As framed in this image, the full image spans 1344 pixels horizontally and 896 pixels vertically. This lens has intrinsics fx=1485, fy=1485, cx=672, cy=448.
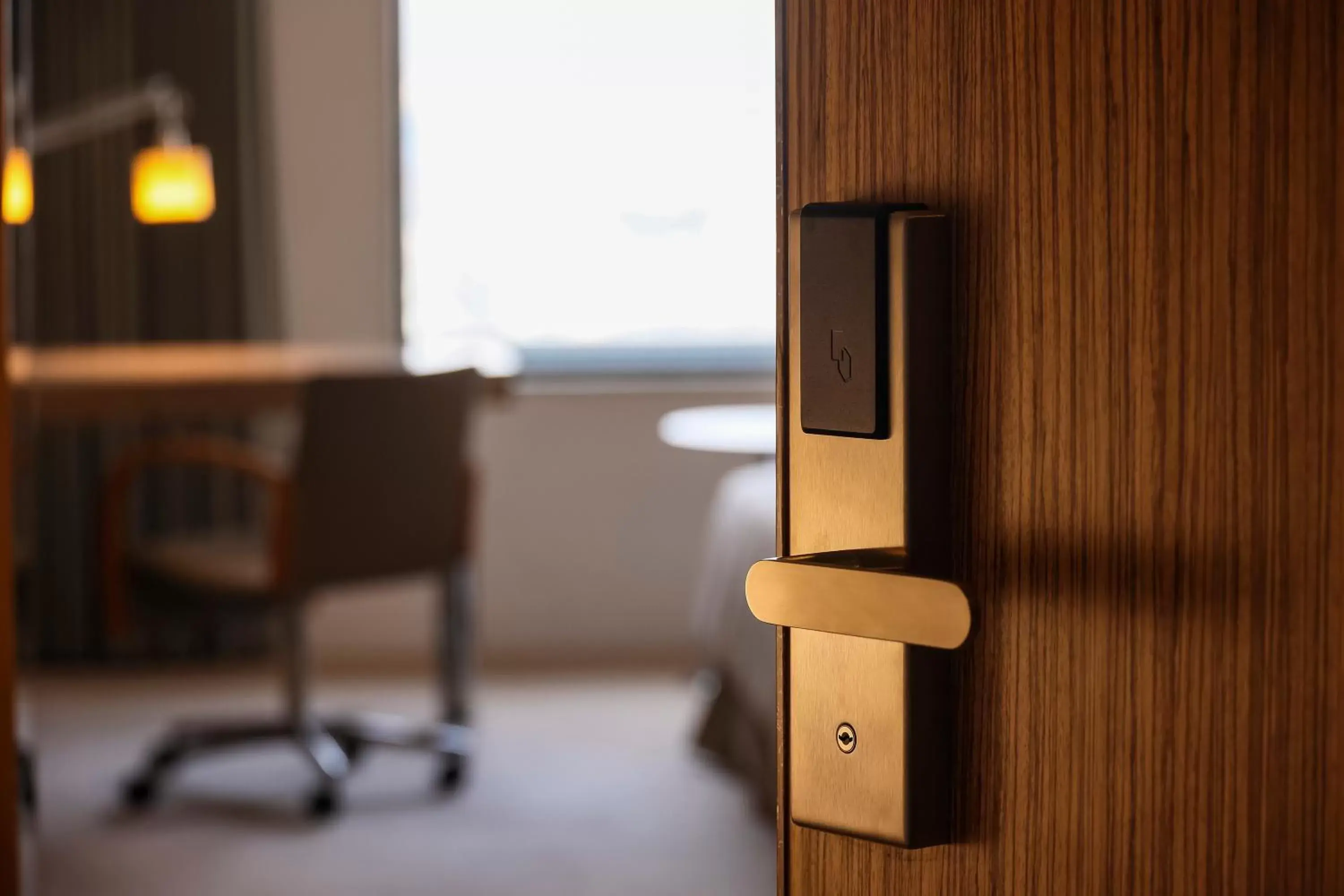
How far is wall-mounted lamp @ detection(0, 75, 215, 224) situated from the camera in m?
3.00

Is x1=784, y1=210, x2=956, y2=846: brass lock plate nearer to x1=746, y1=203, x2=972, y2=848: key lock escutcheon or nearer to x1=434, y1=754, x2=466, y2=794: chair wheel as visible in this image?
x1=746, y1=203, x2=972, y2=848: key lock escutcheon

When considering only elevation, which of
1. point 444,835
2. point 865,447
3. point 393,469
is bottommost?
point 444,835

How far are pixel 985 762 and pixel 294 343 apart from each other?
371 cm

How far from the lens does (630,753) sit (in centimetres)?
323

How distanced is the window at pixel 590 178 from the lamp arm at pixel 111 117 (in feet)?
1.99

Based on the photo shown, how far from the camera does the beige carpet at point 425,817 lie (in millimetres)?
2525

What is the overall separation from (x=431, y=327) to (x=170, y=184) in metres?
1.22

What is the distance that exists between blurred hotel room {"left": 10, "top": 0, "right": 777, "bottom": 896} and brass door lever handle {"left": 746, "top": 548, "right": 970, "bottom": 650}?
2.56 metres

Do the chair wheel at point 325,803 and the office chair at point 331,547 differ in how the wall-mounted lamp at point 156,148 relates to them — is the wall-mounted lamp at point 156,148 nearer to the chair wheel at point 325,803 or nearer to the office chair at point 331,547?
the office chair at point 331,547

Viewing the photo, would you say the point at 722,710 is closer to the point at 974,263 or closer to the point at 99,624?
the point at 99,624

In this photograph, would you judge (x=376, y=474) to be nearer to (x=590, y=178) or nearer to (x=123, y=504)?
(x=123, y=504)

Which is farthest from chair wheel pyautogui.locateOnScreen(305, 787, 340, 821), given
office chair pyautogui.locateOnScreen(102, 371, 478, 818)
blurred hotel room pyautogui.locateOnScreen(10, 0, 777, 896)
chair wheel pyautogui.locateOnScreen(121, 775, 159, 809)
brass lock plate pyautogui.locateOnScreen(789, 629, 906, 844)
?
brass lock plate pyautogui.locateOnScreen(789, 629, 906, 844)

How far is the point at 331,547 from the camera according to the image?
2.75 meters

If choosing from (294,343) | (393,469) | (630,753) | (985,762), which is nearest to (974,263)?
(985,762)
